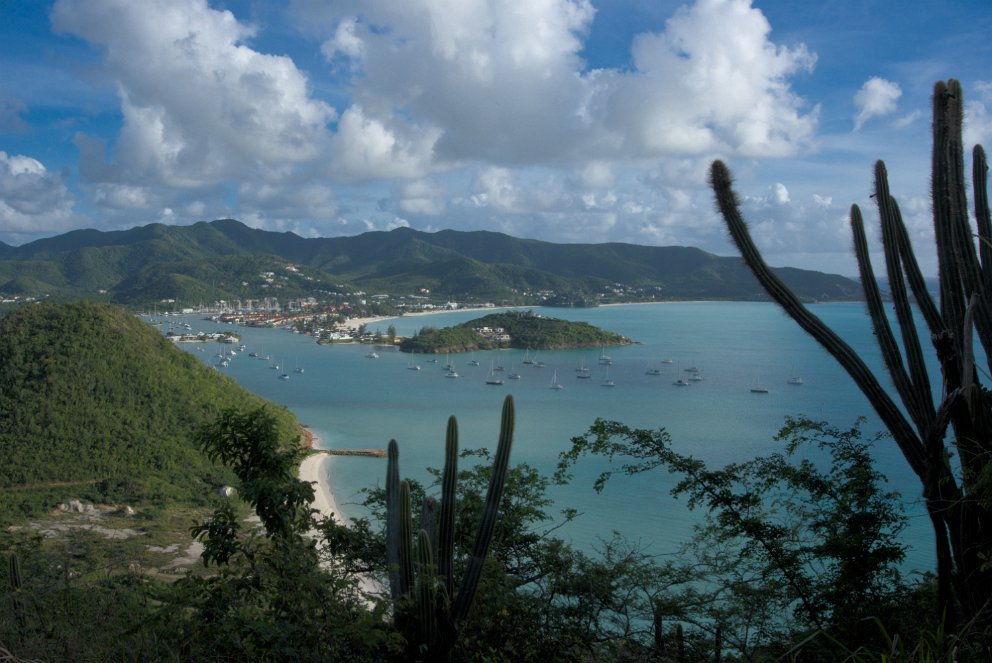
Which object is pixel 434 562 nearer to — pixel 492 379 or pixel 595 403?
pixel 595 403

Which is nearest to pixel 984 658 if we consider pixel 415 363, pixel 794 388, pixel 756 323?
pixel 794 388

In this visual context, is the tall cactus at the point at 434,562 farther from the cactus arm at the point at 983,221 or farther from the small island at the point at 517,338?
the small island at the point at 517,338

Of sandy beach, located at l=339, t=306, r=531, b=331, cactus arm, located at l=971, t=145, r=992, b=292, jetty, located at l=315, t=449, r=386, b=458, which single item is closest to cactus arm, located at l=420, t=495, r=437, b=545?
cactus arm, located at l=971, t=145, r=992, b=292

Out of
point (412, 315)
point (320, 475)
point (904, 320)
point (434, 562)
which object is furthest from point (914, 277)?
point (412, 315)

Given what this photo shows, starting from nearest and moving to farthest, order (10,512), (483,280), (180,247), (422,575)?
(422,575)
(10,512)
(483,280)
(180,247)

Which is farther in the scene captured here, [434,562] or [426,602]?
[434,562]

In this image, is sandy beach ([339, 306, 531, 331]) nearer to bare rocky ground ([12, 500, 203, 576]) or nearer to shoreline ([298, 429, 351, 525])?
shoreline ([298, 429, 351, 525])

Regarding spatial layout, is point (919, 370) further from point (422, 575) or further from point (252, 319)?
point (252, 319)
